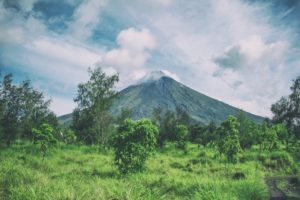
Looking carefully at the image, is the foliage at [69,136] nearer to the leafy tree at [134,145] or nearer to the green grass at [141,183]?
the green grass at [141,183]

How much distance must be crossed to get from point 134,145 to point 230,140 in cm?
804

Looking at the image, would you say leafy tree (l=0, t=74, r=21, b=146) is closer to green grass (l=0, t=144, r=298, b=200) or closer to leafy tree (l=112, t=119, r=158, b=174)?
green grass (l=0, t=144, r=298, b=200)

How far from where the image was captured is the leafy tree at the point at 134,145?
16703mm

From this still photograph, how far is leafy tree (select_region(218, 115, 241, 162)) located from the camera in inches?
822

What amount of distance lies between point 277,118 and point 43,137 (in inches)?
1778

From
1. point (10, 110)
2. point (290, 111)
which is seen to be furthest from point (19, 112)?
point (290, 111)

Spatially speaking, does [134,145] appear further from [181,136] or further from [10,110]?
[10,110]

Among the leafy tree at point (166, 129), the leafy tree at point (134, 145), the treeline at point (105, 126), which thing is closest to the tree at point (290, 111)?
the treeline at point (105, 126)

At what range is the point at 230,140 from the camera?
2092 centimetres

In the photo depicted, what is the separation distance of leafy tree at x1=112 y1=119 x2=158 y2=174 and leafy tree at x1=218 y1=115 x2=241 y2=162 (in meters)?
6.57

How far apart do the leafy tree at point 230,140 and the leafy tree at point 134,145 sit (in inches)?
259

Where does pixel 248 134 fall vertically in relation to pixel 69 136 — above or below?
above

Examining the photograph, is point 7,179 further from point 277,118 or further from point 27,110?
point 277,118

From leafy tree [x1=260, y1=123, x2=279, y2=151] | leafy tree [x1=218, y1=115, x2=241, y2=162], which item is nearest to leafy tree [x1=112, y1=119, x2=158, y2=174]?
leafy tree [x1=218, y1=115, x2=241, y2=162]
